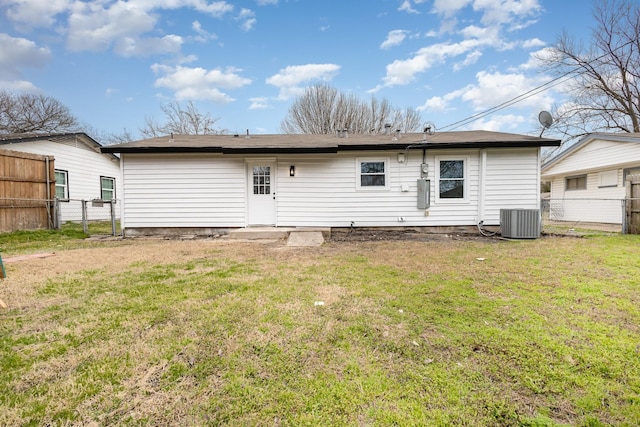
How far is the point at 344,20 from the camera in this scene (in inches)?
504

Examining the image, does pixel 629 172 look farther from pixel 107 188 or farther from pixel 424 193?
pixel 107 188

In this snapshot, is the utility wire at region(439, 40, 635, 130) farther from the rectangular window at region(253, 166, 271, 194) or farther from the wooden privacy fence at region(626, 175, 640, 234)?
the rectangular window at region(253, 166, 271, 194)

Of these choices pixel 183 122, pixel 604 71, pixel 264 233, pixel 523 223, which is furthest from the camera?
pixel 183 122

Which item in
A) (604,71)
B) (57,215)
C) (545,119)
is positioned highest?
(604,71)

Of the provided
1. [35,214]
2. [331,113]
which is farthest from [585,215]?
[35,214]

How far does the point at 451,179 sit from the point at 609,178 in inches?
348

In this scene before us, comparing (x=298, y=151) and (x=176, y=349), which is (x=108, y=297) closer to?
(x=176, y=349)

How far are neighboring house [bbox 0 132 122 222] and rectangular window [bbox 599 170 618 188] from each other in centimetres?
2041

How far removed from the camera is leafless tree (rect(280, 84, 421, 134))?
69.0 ft

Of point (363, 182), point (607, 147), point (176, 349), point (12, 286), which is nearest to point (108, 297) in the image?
point (12, 286)

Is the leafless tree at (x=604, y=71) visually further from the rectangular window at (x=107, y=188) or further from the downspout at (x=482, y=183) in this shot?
the rectangular window at (x=107, y=188)

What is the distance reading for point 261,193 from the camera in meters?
8.75

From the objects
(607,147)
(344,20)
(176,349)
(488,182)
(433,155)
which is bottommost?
(176,349)

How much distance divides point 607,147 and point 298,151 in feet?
41.5
